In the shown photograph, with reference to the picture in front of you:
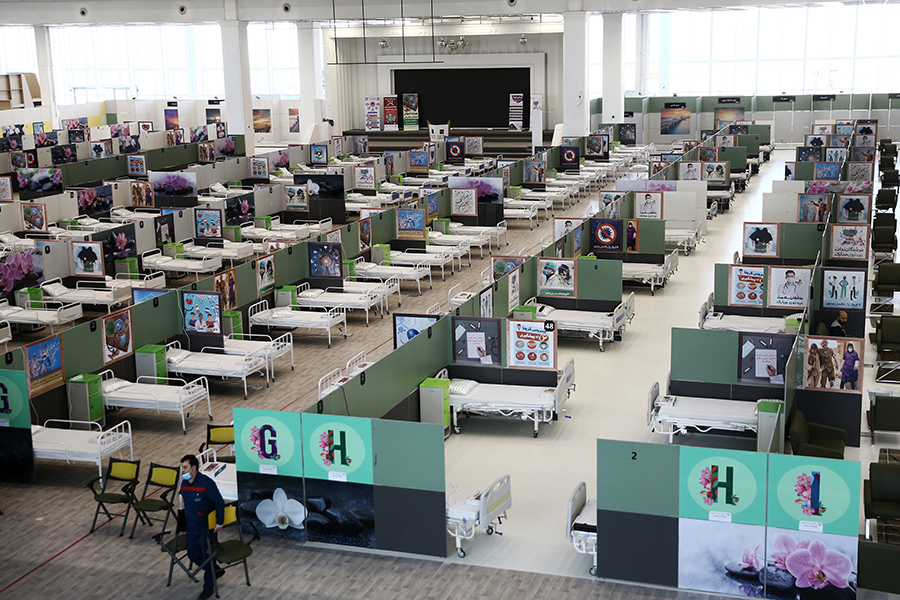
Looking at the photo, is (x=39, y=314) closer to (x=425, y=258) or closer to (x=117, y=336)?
(x=117, y=336)

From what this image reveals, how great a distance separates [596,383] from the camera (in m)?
13.5

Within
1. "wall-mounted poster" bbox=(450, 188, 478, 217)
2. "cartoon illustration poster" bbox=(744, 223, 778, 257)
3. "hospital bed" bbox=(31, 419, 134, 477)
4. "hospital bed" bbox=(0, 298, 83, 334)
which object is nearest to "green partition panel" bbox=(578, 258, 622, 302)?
"cartoon illustration poster" bbox=(744, 223, 778, 257)

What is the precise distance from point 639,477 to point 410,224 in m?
12.7

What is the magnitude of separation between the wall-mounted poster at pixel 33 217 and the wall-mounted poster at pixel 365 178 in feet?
29.8

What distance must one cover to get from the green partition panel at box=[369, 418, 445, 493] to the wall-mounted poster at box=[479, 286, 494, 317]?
15.7 feet

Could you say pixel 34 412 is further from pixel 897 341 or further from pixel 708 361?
pixel 897 341

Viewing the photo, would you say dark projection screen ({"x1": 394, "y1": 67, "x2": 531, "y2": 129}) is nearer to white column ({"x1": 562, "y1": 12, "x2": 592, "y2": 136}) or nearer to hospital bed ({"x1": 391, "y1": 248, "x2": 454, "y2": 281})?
white column ({"x1": 562, "y1": 12, "x2": 592, "y2": 136})

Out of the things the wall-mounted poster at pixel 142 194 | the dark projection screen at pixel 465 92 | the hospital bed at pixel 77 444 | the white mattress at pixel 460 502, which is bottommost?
the white mattress at pixel 460 502

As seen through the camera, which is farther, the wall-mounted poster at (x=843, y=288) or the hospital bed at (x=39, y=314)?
the hospital bed at (x=39, y=314)

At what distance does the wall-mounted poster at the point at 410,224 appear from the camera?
66.3 feet

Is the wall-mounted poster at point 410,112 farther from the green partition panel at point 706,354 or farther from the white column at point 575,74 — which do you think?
the green partition panel at point 706,354

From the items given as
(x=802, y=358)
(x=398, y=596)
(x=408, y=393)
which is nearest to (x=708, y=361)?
(x=802, y=358)

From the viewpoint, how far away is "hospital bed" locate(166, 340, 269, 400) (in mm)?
13117

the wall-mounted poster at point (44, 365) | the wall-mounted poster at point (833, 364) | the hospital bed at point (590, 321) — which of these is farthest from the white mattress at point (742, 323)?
the wall-mounted poster at point (44, 365)
